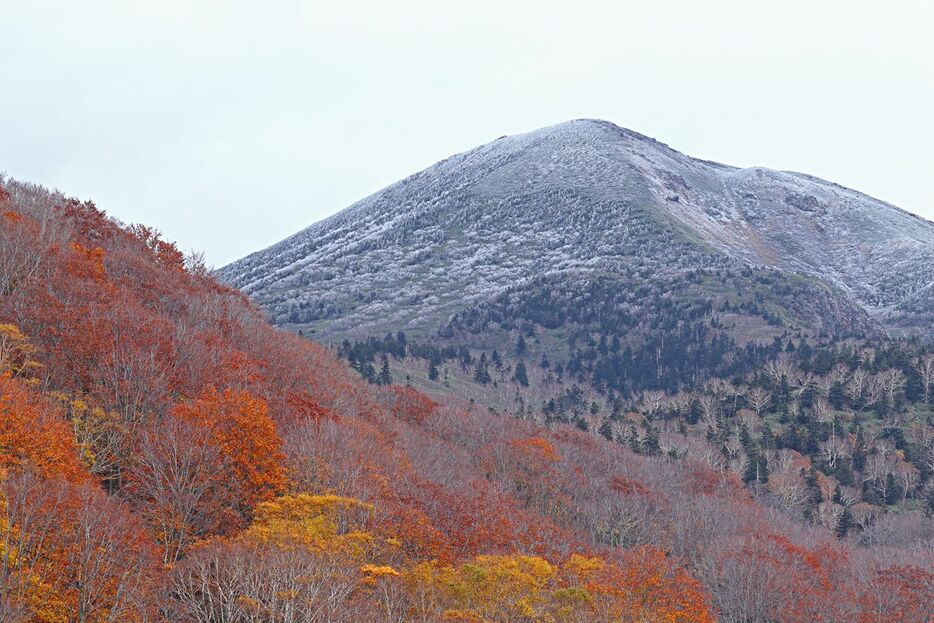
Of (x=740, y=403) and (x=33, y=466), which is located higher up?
(x=33, y=466)

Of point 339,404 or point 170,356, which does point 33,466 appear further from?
point 339,404

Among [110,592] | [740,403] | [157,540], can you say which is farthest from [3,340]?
[740,403]

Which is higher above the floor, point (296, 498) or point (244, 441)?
point (244, 441)

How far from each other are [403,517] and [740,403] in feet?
445

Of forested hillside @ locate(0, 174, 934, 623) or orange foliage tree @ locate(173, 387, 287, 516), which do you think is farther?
orange foliage tree @ locate(173, 387, 287, 516)

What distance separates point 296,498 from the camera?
45.9 meters

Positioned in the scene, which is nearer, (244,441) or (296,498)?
(296,498)

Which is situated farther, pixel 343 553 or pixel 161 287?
pixel 161 287

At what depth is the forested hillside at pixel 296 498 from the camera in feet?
113

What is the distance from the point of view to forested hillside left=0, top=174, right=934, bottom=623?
3450 centimetres

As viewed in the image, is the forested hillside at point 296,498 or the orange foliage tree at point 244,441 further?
the orange foliage tree at point 244,441

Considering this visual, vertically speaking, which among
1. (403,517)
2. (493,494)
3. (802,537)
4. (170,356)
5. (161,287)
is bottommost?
(802,537)

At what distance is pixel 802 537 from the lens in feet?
317

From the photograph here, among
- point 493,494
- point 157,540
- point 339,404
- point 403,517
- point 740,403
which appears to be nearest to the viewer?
point 157,540
